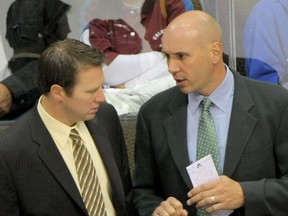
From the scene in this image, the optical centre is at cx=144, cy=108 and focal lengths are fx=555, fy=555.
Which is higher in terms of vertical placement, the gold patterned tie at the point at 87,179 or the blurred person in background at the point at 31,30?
the blurred person in background at the point at 31,30

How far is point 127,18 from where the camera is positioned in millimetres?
3301

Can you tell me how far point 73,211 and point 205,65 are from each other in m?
0.72

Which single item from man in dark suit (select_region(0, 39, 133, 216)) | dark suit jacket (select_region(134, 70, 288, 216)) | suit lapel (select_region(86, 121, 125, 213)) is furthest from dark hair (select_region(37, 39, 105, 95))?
dark suit jacket (select_region(134, 70, 288, 216))

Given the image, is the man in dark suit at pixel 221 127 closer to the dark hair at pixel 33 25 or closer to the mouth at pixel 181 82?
the mouth at pixel 181 82

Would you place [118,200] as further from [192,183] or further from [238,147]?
[238,147]

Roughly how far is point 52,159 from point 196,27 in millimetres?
715

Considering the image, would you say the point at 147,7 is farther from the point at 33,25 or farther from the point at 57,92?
the point at 57,92

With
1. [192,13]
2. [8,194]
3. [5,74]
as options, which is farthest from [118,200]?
[5,74]

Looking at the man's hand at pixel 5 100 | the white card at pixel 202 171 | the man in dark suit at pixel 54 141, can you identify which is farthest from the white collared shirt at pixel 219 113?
the man's hand at pixel 5 100

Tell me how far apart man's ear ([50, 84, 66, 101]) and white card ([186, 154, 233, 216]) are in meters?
0.51

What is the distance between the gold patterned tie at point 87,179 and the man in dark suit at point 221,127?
0.20 m

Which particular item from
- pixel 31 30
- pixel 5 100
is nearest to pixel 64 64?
pixel 5 100

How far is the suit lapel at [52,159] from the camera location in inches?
75.2

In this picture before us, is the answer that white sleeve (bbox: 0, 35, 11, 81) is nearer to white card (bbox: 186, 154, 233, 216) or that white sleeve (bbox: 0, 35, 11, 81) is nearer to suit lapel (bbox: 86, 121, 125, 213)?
suit lapel (bbox: 86, 121, 125, 213)
